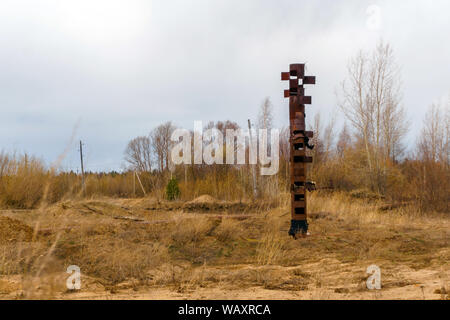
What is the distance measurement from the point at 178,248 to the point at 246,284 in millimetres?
2900

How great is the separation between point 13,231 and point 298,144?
20.5 ft

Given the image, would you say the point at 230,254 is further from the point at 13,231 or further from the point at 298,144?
the point at 13,231

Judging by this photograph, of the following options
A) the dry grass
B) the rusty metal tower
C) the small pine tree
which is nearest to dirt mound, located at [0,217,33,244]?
the dry grass

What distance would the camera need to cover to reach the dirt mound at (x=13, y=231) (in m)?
8.51

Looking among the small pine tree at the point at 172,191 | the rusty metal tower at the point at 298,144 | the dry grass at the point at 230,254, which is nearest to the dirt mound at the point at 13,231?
the dry grass at the point at 230,254

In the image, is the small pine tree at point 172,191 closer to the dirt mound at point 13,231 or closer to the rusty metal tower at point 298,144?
the dirt mound at point 13,231

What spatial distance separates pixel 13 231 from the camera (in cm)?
887

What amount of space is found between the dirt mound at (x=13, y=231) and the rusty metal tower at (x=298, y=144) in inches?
218

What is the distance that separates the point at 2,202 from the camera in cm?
1390

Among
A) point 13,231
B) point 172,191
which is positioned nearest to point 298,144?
point 13,231

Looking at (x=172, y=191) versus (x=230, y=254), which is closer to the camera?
(x=230, y=254)

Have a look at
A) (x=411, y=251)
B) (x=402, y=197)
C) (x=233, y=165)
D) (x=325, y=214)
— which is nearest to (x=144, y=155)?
(x=233, y=165)

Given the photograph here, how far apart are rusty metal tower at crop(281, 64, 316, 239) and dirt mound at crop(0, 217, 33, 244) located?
18.2ft

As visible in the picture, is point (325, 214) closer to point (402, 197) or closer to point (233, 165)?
point (402, 197)
